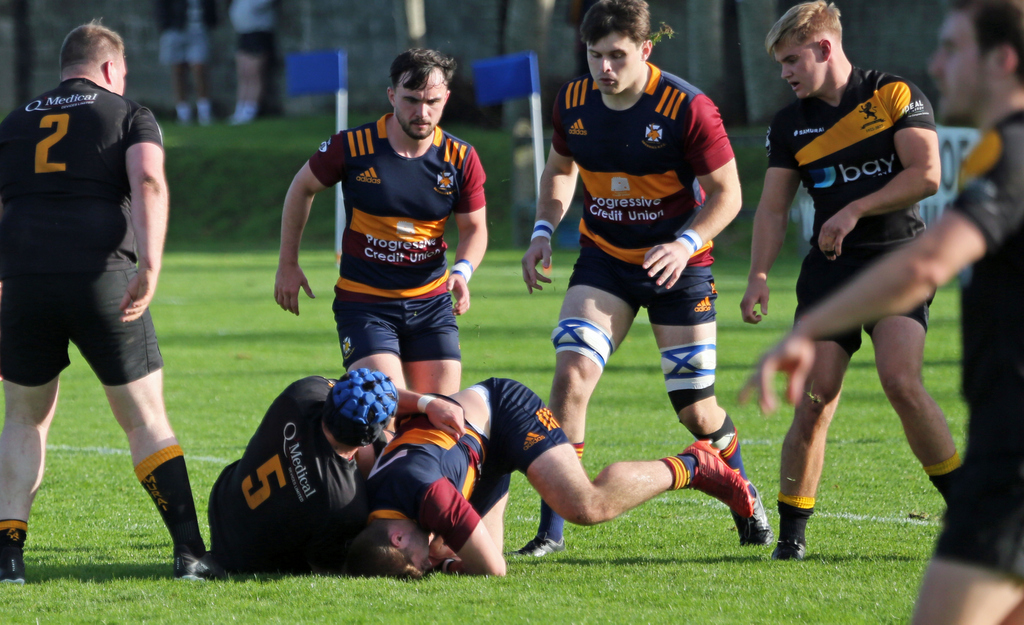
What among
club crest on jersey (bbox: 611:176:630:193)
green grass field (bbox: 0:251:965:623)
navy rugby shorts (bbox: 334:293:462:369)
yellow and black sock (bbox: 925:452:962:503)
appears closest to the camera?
green grass field (bbox: 0:251:965:623)

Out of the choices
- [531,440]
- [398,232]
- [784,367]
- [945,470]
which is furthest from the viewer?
[398,232]

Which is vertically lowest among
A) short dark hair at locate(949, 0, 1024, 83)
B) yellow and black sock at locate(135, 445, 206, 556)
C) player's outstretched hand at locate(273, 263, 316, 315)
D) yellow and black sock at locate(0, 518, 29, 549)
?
yellow and black sock at locate(0, 518, 29, 549)

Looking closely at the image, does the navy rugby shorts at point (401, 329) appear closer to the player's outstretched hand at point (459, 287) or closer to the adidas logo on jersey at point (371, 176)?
the player's outstretched hand at point (459, 287)

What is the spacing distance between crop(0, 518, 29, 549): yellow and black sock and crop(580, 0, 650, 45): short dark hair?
3227 mm

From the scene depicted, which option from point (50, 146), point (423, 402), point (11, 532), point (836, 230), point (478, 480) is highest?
point (50, 146)

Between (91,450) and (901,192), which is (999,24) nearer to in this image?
(901,192)

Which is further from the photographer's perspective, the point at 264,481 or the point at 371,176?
the point at 371,176

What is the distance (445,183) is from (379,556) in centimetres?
214

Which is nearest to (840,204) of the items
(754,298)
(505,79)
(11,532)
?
(754,298)

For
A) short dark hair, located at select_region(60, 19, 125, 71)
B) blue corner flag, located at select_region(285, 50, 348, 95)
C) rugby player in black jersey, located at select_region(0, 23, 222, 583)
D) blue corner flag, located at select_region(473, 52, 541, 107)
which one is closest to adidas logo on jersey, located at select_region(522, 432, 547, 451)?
rugby player in black jersey, located at select_region(0, 23, 222, 583)

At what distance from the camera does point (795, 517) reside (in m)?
5.12

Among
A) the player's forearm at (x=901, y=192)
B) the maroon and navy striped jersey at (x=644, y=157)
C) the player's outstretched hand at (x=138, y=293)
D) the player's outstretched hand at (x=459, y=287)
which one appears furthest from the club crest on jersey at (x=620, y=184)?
the player's outstretched hand at (x=138, y=293)

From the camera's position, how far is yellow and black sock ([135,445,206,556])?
15.6 feet

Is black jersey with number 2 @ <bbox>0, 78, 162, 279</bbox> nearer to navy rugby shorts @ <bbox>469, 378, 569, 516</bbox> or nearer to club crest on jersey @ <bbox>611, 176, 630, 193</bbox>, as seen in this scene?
navy rugby shorts @ <bbox>469, 378, 569, 516</bbox>
